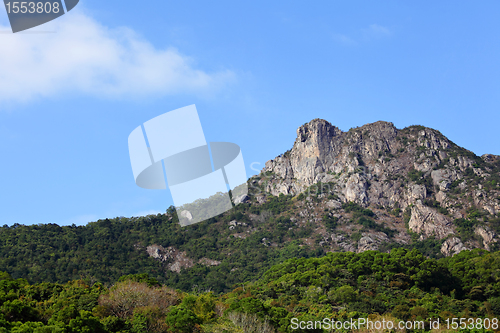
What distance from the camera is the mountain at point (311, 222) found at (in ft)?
237

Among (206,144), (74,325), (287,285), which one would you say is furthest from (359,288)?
(74,325)

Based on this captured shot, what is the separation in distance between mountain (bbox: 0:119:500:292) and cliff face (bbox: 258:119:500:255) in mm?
219

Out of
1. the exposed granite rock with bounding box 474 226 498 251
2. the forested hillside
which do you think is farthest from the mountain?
the forested hillside

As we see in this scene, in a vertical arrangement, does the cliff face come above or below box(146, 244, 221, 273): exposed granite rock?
above

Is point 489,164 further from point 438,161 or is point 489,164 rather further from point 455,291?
point 455,291

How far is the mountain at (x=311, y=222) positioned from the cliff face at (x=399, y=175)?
0.72 ft

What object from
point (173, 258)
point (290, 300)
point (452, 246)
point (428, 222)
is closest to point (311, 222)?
A: point (428, 222)

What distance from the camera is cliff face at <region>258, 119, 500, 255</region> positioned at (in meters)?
79.5

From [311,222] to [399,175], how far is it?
21425 mm

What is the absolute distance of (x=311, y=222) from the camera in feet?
293

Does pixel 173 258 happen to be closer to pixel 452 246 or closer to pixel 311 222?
pixel 311 222

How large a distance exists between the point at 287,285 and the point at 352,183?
5029 cm

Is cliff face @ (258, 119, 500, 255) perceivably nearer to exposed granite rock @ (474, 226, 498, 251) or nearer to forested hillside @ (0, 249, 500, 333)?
exposed granite rock @ (474, 226, 498, 251)

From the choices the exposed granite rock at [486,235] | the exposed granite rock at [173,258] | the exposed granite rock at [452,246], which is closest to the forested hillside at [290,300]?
the exposed granite rock at [452,246]
